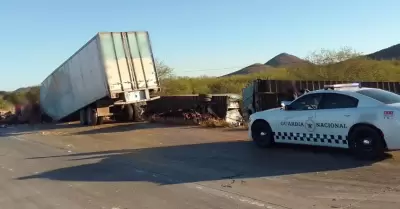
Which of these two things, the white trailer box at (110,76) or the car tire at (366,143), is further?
the white trailer box at (110,76)

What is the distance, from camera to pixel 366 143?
882 cm

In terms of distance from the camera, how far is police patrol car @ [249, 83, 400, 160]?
8625 mm

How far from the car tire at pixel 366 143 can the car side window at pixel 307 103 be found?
47.8 inches

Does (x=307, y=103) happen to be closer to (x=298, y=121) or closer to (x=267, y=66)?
(x=298, y=121)

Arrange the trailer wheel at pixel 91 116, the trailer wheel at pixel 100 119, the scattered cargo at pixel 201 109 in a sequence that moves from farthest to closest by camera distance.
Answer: the trailer wheel at pixel 100 119 → the trailer wheel at pixel 91 116 → the scattered cargo at pixel 201 109

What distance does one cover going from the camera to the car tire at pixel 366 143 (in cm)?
867

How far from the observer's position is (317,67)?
106 feet

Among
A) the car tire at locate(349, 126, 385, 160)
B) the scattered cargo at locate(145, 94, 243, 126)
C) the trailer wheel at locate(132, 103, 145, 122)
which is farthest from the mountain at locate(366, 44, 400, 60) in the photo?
the car tire at locate(349, 126, 385, 160)

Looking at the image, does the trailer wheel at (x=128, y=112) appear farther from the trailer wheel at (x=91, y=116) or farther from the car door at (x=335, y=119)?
the car door at (x=335, y=119)

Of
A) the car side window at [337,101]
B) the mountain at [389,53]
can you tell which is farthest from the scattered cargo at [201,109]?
the mountain at [389,53]

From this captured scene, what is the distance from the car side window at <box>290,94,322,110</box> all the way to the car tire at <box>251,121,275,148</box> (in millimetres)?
879

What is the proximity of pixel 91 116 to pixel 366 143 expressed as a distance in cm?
1530

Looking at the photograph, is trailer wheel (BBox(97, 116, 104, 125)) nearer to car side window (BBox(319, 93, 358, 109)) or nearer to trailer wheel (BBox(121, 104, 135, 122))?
trailer wheel (BBox(121, 104, 135, 122))

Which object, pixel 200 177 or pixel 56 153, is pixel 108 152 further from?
pixel 200 177
